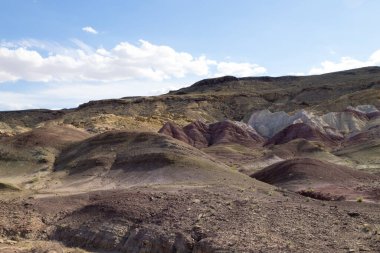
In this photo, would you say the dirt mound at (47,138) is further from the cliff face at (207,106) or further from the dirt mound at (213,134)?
the cliff face at (207,106)

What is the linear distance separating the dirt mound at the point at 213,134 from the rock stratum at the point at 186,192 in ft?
0.66

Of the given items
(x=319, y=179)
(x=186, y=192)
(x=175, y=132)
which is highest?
(x=175, y=132)

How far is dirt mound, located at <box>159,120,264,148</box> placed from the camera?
59344 millimetres

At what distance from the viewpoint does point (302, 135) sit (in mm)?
59875

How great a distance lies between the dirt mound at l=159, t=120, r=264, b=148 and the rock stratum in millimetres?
202

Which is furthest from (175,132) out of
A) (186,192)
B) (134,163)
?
(186,192)

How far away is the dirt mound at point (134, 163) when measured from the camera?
2873 cm

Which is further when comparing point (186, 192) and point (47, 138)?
point (47, 138)

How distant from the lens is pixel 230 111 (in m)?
88.4

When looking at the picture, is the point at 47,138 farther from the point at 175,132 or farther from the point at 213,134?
the point at 213,134

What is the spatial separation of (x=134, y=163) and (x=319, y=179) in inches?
439

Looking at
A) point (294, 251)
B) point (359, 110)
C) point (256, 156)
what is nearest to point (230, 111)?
point (359, 110)

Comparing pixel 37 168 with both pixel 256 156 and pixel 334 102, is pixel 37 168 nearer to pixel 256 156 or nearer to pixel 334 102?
pixel 256 156

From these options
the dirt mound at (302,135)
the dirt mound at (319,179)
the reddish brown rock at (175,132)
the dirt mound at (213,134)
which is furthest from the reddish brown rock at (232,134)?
the dirt mound at (319,179)
